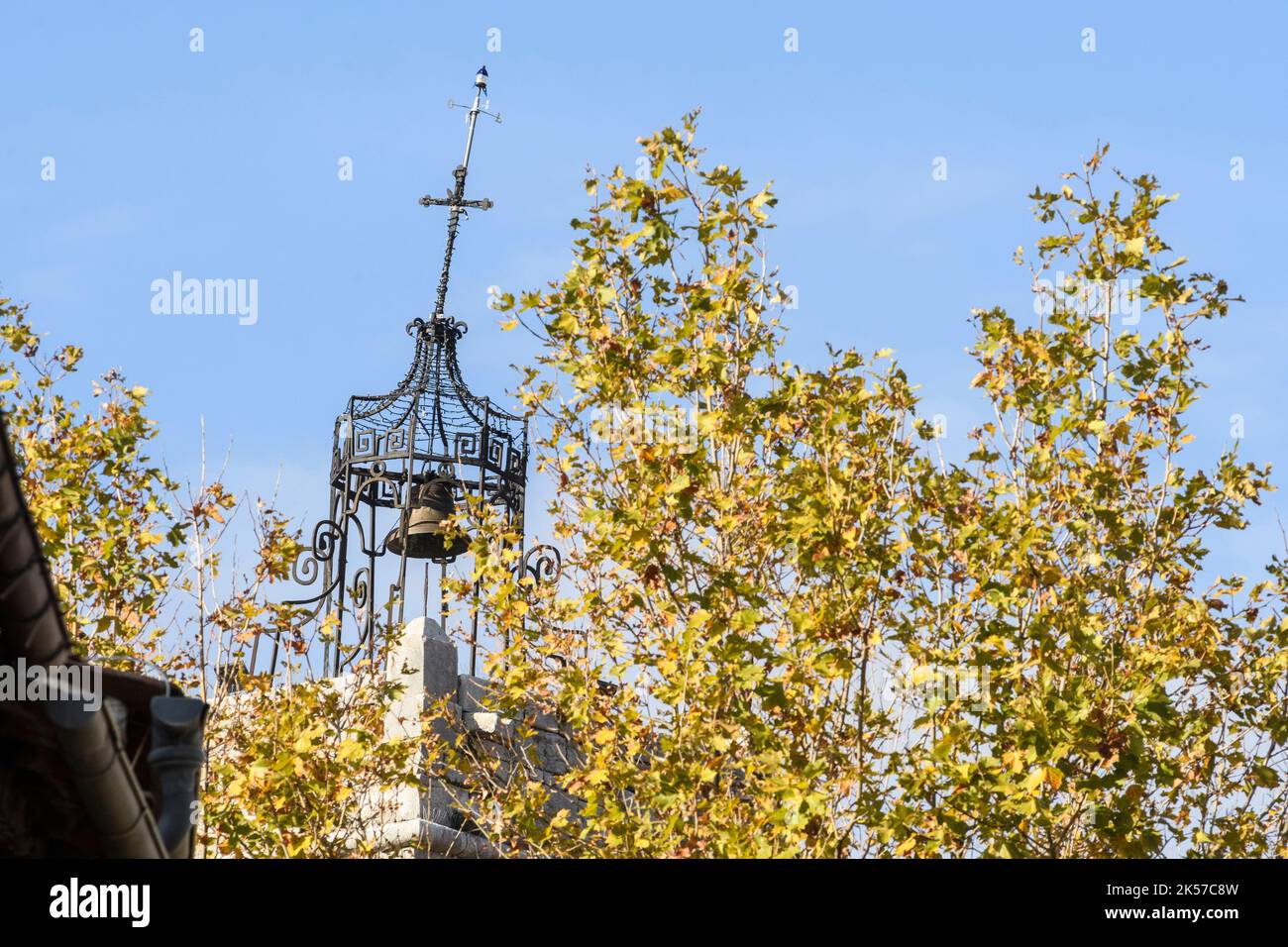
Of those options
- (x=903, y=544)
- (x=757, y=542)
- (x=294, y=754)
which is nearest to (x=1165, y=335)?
(x=903, y=544)

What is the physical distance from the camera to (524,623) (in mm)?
10523

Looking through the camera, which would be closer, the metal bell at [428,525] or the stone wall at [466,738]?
the stone wall at [466,738]

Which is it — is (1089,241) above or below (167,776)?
above

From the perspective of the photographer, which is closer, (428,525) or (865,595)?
(865,595)

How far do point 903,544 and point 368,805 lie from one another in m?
4.56

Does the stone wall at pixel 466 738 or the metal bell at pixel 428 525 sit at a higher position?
the metal bell at pixel 428 525

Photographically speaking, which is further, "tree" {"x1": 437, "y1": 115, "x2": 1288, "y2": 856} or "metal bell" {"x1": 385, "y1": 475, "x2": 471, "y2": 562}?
"metal bell" {"x1": 385, "y1": 475, "x2": 471, "y2": 562}

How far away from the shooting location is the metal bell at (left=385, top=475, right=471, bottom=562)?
1448cm

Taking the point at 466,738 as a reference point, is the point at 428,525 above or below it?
above

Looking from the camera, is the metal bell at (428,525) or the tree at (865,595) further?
the metal bell at (428,525)

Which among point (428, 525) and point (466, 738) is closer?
point (466, 738)

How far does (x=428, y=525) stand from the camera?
1448cm

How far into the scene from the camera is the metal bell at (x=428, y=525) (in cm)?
1448
